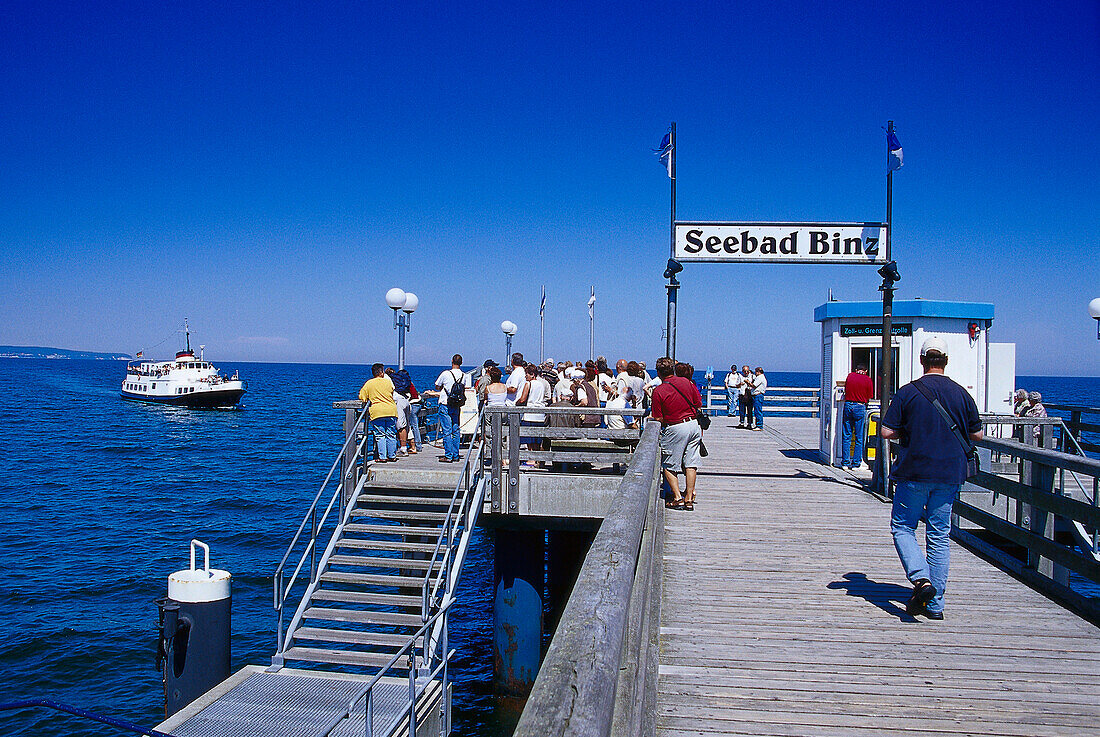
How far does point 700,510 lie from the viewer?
8.50m

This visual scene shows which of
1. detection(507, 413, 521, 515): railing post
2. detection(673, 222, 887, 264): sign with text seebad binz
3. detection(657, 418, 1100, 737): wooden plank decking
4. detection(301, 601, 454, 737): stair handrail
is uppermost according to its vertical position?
detection(673, 222, 887, 264): sign with text seebad binz

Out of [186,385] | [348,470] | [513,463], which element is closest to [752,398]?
[513,463]

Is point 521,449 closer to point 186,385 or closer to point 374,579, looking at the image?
point 374,579

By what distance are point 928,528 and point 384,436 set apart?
27.3ft

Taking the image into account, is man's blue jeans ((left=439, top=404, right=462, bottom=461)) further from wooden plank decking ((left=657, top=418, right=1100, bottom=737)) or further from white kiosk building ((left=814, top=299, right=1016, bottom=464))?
white kiosk building ((left=814, top=299, right=1016, bottom=464))

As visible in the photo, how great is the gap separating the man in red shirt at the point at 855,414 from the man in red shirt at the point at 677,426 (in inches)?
166

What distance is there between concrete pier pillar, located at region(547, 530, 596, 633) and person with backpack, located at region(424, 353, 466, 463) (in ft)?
6.69

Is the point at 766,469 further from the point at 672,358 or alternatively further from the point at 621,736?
the point at 621,736

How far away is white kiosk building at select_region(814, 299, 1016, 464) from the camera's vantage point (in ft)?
41.9

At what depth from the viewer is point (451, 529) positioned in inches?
367

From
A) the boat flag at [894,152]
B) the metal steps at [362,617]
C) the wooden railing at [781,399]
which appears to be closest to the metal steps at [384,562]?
the metal steps at [362,617]

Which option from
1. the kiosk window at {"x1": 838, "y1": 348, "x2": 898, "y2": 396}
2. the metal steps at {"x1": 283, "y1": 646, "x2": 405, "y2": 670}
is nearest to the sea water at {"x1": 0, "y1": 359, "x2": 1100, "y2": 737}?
the metal steps at {"x1": 283, "y1": 646, "x2": 405, "y2": 670}

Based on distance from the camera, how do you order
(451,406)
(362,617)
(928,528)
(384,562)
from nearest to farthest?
(928,528)
(362,617)
(384,562)
(451,406)

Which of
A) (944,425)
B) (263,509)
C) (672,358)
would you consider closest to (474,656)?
(672,358)
